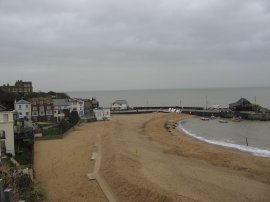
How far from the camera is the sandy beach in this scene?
933 inches

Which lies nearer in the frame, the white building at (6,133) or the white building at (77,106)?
the white building at (6,133)

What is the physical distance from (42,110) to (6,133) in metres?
33.1

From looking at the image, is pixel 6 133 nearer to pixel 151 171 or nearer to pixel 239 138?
pixel 151 171

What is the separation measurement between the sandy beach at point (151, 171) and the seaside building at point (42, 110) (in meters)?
23.5

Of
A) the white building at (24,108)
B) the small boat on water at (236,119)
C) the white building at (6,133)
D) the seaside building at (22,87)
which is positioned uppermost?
the seaside building at (22,87)

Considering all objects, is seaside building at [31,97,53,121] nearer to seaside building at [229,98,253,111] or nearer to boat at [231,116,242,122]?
boat at [231,116,242,122]

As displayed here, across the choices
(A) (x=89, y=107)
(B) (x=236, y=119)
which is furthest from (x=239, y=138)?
(A) (x=89, y=107)

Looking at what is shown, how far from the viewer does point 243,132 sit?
59.0 metres

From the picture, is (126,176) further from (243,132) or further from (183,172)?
Answer: (243,132)

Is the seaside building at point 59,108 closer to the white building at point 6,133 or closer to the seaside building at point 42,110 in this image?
the seaside building at point 42,110

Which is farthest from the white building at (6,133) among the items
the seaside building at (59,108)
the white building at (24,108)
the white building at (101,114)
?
the white building at (101,114)

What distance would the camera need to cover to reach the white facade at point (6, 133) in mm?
35000

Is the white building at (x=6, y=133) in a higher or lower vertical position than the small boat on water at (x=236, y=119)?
higher

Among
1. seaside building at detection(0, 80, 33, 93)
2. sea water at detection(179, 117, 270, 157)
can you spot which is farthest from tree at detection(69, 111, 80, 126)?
seaside building at detection(0, 80, 33, 93)
